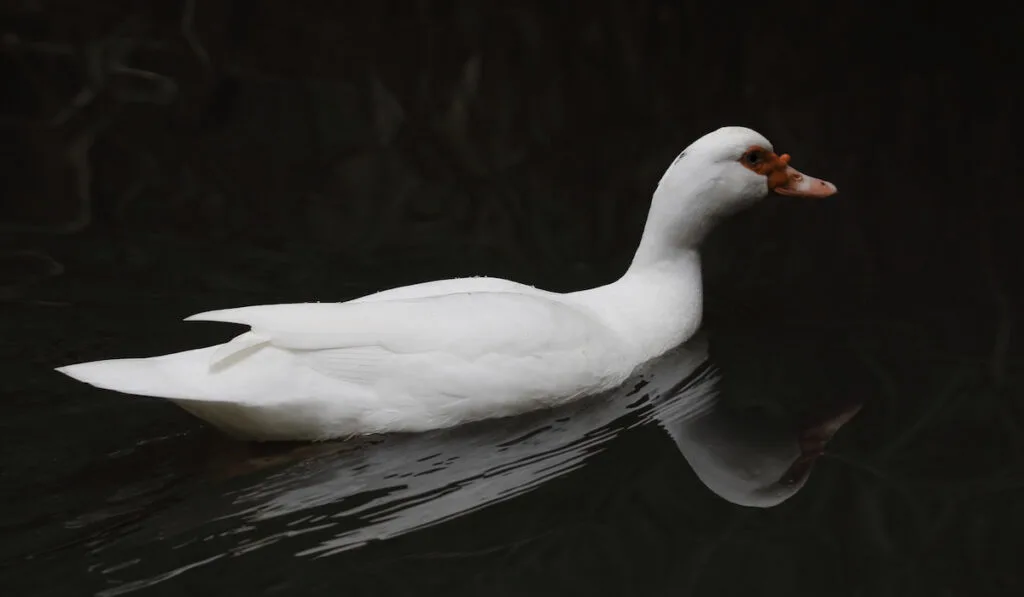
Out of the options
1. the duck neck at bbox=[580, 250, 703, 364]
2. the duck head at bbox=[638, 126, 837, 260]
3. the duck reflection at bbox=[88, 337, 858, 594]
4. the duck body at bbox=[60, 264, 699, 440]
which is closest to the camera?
the duck reflection at bbox=[88, 337, 858, 594]

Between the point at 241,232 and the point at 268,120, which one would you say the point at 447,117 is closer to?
the point at 268,120

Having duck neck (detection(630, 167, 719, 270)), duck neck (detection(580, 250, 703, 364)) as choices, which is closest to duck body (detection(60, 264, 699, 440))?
duck neck (detection(580, 250, 703, 364))

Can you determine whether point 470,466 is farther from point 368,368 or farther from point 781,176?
point 781,176

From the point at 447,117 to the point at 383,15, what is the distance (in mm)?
1428

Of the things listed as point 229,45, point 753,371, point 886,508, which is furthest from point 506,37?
Answer: point 886,508

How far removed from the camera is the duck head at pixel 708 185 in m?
4.62

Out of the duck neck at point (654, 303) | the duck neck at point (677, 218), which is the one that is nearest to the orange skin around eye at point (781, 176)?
the duck neck at point (677, 218)

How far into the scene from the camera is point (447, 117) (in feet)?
23.8

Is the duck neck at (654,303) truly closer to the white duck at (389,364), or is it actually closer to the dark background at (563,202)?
the white duck at (389,364)

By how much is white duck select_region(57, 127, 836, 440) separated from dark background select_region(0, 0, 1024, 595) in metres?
0.37

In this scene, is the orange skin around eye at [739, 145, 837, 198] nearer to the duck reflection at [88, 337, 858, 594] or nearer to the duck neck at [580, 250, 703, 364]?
the duck neck at [580, 250, 703, 364]

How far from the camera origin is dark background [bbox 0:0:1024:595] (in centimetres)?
377

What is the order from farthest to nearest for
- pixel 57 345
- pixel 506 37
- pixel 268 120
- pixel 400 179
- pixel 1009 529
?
1. pixel 506 37
2. pixel 268 120
3. pixel 400 179
4. pixel 57 345
5. pixel 1009 529

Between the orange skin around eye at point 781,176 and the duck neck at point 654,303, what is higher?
the orange skin around eye at point 781,176
